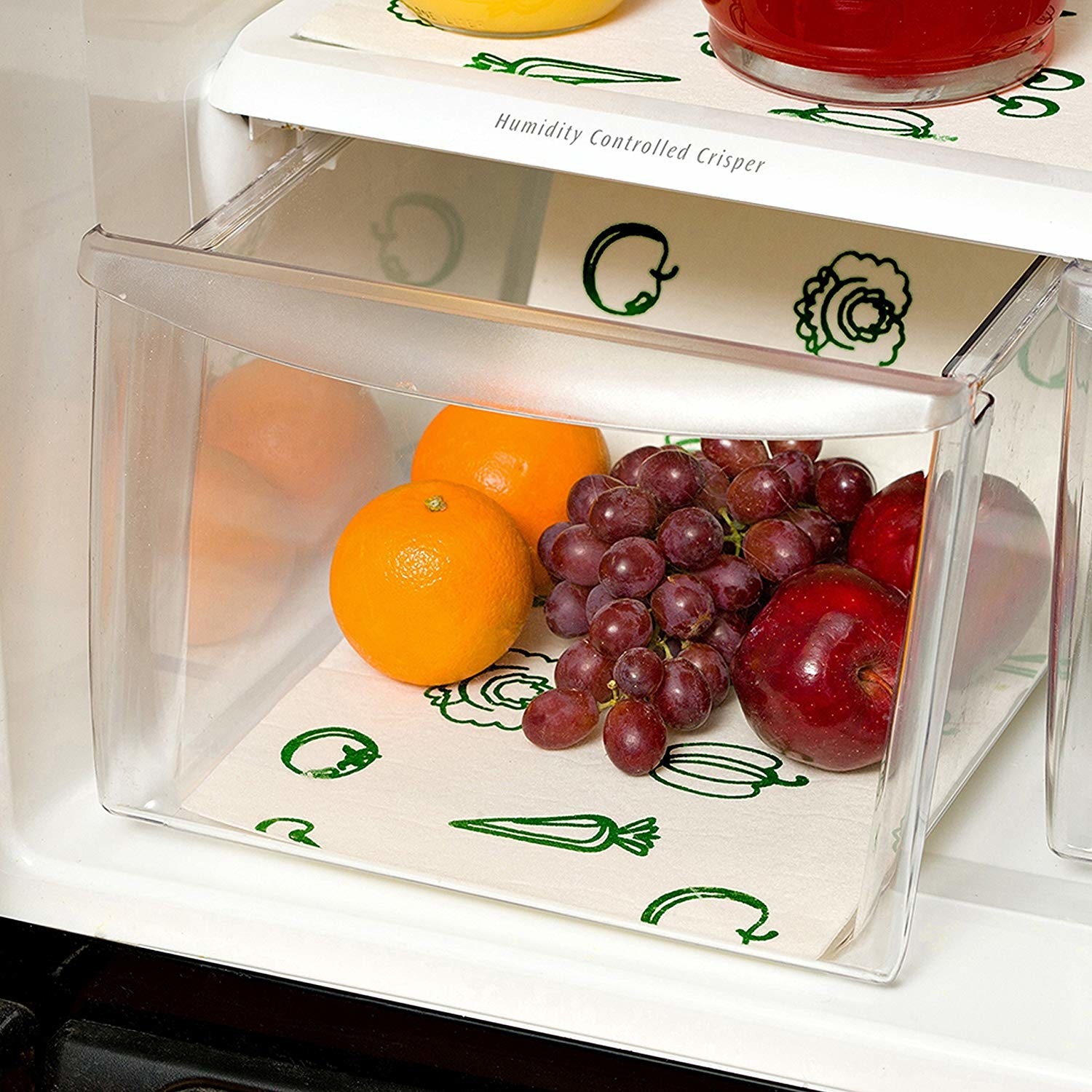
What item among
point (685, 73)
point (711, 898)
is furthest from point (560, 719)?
point (685, 73)

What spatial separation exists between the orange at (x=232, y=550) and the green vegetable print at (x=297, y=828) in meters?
0.11

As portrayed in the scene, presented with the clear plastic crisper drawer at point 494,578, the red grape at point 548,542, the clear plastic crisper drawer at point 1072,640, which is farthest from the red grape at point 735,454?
the clear plastic crisper drawer at point 1072,640

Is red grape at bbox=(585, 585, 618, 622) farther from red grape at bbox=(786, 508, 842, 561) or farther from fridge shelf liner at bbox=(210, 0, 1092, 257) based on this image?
fridge shelf liner at bbox=(210, 0, 1092, 257)

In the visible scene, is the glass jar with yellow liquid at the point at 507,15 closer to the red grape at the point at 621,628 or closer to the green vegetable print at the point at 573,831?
the red grape at the point at 621,628

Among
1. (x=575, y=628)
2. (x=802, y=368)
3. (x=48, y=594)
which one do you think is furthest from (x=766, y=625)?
(x=48, y=594)

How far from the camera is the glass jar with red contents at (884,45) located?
2.22 feet

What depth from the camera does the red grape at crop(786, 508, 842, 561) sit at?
2.79 ft

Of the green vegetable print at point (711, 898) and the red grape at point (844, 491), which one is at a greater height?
the red grape at point (844, 491)

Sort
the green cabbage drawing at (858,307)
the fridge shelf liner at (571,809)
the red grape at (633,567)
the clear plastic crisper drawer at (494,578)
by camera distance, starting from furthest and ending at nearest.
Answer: the green cabbage drawing at (858,307) < the red grape at (633,567) < the fridge shelf liner at (571,809) < the clear plastic crisper drawer at (494,578)

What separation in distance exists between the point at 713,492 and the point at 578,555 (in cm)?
9

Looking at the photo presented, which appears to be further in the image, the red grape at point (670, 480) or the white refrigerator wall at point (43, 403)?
the red grape at point (670, 480)

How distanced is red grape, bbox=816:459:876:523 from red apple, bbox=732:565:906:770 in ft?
0.29

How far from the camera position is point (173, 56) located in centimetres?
72

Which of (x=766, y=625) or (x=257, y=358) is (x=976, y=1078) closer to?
(x=766, y=625)
